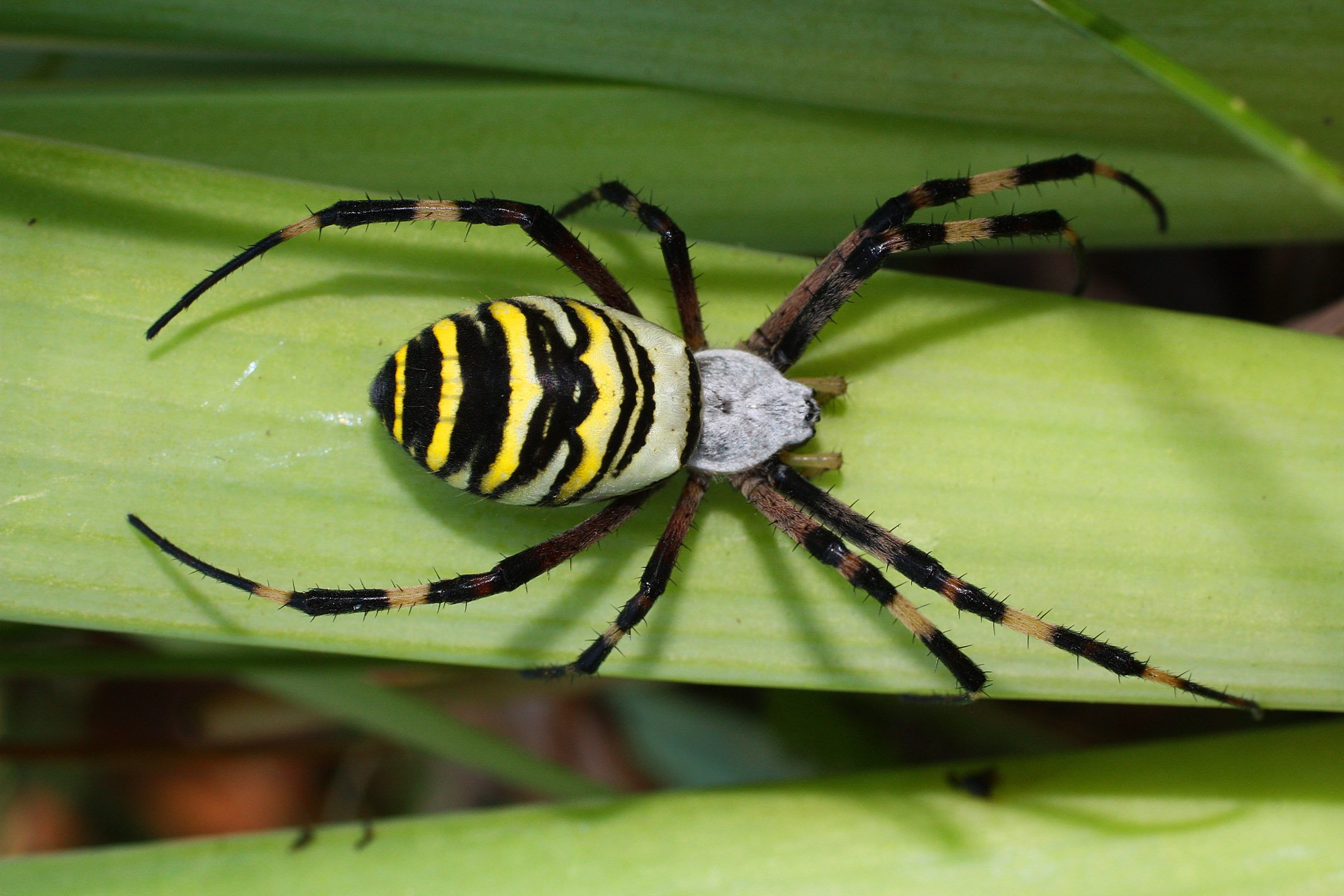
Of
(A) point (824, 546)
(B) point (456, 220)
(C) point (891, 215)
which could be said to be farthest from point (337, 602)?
(C) point (891, 215)

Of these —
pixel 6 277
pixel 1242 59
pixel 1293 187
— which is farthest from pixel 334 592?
pixel 1293 187

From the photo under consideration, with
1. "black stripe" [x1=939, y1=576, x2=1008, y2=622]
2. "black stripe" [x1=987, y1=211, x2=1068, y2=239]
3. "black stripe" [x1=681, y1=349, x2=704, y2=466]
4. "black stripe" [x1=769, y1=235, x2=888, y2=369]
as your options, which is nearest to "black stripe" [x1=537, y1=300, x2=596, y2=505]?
"black stripe" [x1=681, y1=349, x2=704, y2=466]

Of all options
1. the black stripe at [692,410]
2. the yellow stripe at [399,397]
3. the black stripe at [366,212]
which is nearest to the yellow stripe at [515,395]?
the yellow stripe at [399,397]

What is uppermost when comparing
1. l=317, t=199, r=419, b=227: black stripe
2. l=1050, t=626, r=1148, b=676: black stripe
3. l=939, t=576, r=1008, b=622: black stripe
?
l=317, t=199, r=419, b=227: black stripe

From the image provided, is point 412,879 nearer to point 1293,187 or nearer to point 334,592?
point 334,592

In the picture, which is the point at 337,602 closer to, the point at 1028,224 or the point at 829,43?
the point at 829,43

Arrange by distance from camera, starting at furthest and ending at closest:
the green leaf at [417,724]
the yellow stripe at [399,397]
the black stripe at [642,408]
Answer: the green leaf at [417,724], the black stripe at [642,408], the yellow stripe at [399,397]

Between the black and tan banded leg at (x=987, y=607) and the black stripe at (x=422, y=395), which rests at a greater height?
the black stripe at (x=422, y=395)

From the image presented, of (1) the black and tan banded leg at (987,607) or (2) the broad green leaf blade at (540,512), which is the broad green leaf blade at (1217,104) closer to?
(2) the broad green leaf blade at (540,512)

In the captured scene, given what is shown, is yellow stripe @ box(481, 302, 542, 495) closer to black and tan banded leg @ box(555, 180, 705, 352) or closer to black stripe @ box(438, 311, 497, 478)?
black stripe @ box(438, 311, 497, 478)
